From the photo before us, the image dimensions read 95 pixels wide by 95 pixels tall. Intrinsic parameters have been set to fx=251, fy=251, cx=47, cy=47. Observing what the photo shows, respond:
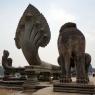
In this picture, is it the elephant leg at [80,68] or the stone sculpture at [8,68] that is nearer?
the elephant leg at [80,68]

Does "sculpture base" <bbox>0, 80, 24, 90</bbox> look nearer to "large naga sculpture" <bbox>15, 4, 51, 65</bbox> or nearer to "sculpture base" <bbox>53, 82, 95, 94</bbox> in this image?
"large naga sculpture" <bbox>15, 4, 51, 65</bbox>

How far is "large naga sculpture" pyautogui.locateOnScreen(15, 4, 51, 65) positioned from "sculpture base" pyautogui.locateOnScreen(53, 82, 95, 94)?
4.36 m

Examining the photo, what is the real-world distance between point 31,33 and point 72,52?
14.2 feet

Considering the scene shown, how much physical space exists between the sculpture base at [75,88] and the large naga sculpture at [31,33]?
4.36 m

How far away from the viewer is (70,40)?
7.19 metres

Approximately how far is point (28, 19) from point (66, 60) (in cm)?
481

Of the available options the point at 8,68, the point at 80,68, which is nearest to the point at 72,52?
the point at 80,68

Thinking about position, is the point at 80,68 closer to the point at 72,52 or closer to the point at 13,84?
the point at 72,52

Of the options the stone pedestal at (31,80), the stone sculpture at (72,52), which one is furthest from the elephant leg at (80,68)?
the stone pedestal at (31,80)

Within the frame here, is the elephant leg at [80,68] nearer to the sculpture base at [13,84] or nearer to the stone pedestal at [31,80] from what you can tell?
the stone pedestal at [31,80]

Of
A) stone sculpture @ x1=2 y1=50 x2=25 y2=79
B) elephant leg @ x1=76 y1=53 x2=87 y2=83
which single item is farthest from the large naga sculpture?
elephant leg @ x1=76 y1=53 x2=87 y2=83

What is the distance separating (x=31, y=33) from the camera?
11234 millimetres

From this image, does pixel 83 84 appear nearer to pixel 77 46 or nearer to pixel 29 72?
pixel 77 46

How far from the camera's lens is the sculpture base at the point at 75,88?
639cm
